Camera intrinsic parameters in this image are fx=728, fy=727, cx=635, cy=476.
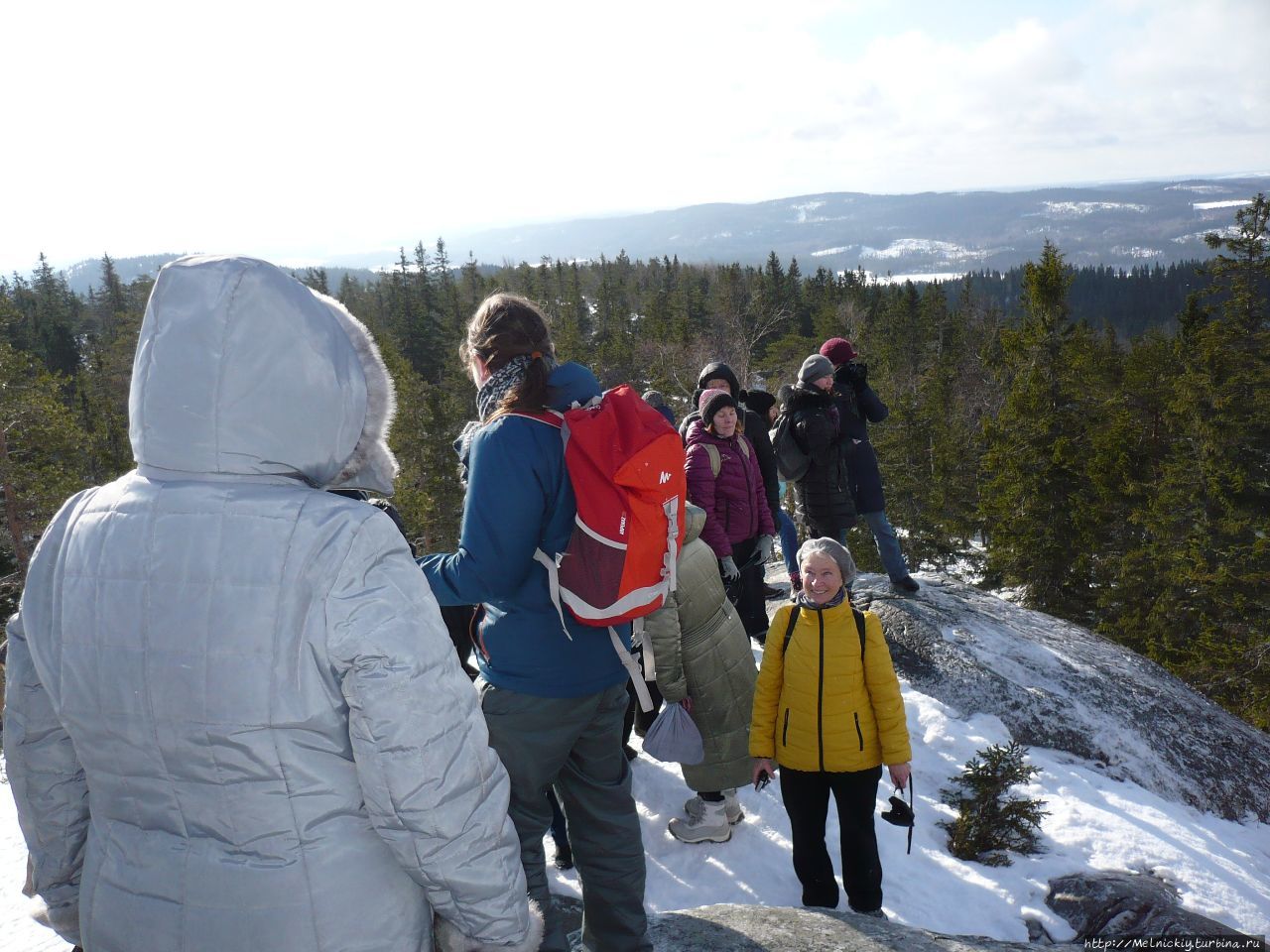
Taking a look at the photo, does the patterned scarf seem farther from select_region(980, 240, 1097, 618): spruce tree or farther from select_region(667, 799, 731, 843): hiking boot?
select_region(980, 240, 1097, 618): spruce tree

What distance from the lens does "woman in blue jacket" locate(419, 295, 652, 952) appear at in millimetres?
2312

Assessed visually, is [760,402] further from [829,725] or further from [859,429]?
[829,725]

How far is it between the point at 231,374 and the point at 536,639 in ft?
4.46

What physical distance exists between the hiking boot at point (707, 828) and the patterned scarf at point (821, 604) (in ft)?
4.85

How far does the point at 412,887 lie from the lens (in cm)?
154

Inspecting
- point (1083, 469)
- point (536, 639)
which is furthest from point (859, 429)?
point (1083, 469)

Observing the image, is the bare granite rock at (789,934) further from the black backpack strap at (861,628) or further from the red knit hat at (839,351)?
the red knit hat at (839,351)

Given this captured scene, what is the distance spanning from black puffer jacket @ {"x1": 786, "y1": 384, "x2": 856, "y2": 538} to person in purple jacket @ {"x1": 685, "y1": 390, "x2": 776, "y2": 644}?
0.68 m

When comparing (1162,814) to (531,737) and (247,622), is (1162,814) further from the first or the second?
(247,622)

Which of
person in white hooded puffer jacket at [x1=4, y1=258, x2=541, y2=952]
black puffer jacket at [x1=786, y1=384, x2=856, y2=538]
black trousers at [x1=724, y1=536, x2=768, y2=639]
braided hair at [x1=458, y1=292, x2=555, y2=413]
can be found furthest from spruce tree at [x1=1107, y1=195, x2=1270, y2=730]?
person in white hooded puffer jacket at [x1=4, y1=258, x2=541, y2=952]

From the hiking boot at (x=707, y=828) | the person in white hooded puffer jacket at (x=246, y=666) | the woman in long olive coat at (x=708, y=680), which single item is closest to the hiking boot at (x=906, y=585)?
the woman in long olive coat at (x=708, y=680)

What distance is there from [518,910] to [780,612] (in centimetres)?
225

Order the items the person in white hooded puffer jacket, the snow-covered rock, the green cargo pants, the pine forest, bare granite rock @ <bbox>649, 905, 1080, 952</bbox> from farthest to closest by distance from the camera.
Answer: the pine forest, the snow-covered rock, bare granite rock @ <bbox>649, 905, 1080, 952</bbox>, the green cargo pants, the person in white hooded puffer jacket

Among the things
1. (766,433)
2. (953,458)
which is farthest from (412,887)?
(953,458)
